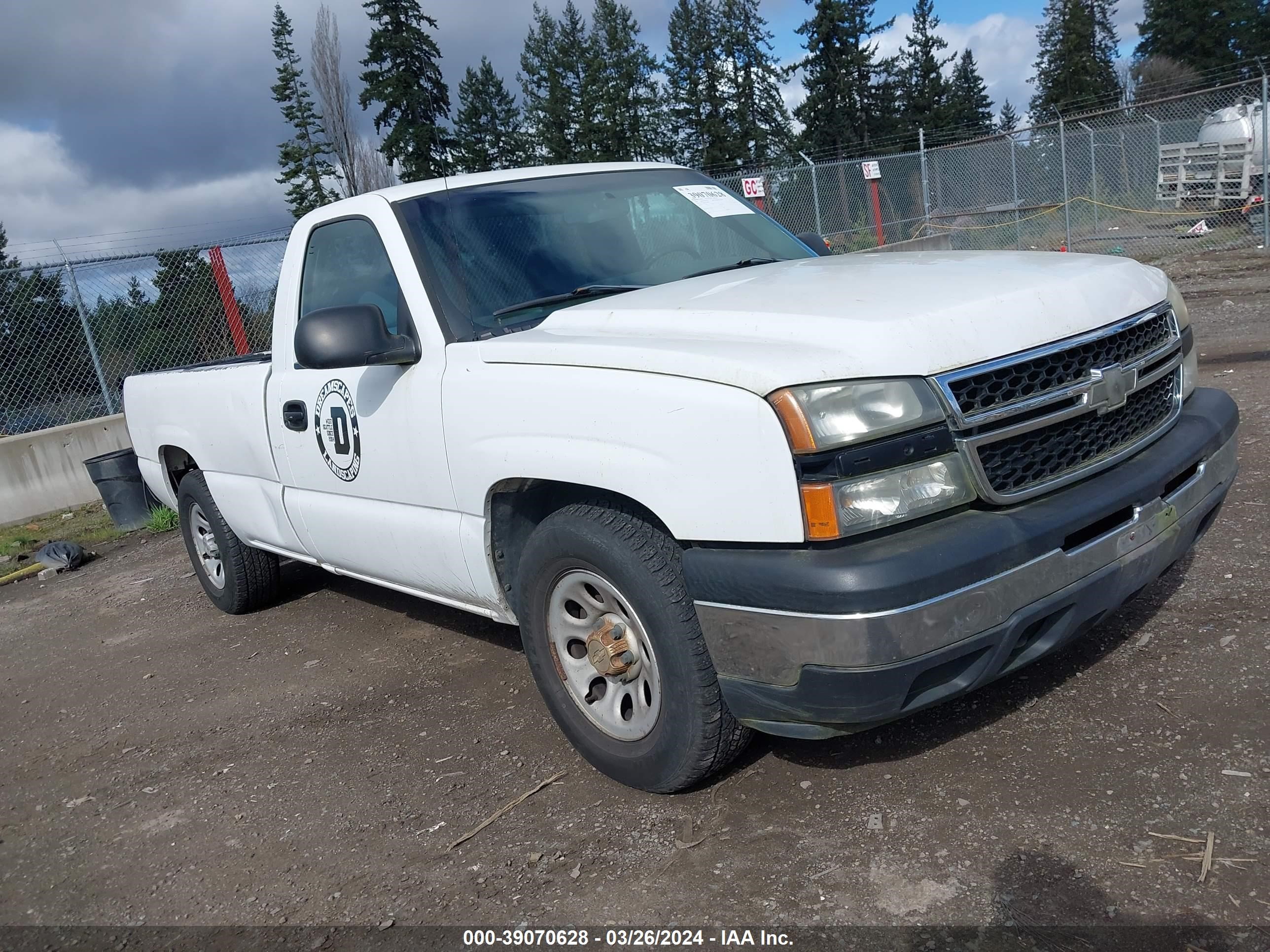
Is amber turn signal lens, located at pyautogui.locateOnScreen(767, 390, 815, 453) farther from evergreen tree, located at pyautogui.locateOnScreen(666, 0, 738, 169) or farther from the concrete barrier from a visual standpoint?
evergreen tree, located at pyautogui.locateOnScreen(666, 0, 738, 169)

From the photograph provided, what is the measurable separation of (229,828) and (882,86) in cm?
6385

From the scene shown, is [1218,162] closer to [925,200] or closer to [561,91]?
[925,200]

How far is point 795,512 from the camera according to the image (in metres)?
2.49

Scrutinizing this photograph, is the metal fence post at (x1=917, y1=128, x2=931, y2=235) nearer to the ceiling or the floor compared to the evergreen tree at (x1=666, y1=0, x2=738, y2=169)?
nearer to the floor

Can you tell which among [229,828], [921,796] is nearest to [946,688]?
[921,796]

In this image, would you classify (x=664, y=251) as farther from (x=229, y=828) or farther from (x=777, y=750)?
(x=229, y=828)

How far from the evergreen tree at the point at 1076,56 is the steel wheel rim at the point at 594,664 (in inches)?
A: 2760

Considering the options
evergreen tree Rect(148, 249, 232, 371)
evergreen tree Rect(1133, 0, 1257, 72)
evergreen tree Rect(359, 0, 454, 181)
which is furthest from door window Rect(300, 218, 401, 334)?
evergreen tree Rect(1133, 0, 1257, 72)

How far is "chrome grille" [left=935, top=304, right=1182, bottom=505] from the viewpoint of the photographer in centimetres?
261

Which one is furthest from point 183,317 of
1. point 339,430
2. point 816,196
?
point 816,196

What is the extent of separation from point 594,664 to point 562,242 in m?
1.62

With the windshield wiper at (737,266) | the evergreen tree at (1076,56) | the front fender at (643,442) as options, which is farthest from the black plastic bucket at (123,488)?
the evergreen tree at (1076,56)

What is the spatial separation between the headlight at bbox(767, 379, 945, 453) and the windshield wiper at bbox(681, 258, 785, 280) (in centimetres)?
144

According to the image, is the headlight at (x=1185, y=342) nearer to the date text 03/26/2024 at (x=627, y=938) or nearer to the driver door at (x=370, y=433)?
the date text 03/26/2024 at (x=627, y=938)
